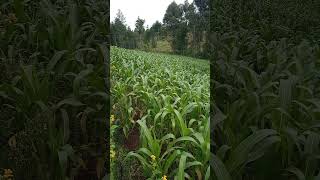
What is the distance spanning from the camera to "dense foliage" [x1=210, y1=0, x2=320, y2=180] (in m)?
1.28

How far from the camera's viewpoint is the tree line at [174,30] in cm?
120

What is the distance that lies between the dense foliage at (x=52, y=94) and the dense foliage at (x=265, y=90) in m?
0.44

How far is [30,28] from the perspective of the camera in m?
1.65

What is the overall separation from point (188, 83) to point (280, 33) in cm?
125

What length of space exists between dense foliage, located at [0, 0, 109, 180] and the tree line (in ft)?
0.87

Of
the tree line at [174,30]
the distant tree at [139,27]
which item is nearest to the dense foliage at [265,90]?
the tree line at [174,30]

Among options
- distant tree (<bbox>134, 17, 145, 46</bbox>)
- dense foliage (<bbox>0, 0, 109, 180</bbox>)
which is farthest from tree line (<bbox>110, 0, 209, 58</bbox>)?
dense foliage (<bbox>0, 0, 109, 180</bbox>)

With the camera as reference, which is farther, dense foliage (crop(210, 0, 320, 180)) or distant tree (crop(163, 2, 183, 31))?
dense foliage (crop(210, 0, 320, 180))

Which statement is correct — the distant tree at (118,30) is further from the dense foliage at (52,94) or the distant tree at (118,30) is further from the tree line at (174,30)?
the dense foliage at (52,94)

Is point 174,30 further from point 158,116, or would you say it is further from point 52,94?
point 52,94

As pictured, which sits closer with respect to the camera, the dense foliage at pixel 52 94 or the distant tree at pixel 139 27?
the distant tree at pixel 139 27

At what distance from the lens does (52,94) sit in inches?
57.2

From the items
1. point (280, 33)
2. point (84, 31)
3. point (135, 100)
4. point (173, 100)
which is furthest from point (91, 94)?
point (280, 33)

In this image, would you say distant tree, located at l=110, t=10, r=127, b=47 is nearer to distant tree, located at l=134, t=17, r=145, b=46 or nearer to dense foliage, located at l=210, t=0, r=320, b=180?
distant tree, located at l=134, t=17, r=145, b=46
